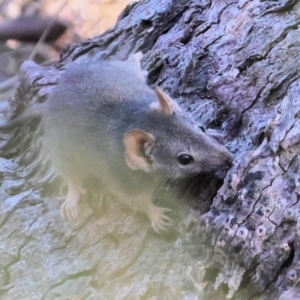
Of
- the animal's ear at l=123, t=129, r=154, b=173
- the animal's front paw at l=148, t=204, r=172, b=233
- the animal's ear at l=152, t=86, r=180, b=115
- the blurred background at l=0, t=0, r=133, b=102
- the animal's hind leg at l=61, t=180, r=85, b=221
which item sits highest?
the blurred background at l=0, t=0, r=133, b=102

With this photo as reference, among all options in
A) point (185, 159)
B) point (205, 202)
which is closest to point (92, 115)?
point (185, 159)

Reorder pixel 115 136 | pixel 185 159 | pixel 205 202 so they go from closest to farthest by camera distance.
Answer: pixel 205 202, pixel 185 159, pixel 115 136

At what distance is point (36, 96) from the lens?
242cm

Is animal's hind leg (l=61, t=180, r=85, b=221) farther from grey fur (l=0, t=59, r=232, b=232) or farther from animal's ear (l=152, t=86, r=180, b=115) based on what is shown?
animal's ear (l=152, t=86, r=180, b=115)

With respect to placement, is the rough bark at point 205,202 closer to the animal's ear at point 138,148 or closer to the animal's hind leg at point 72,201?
the animal's hind leg at point 72,201

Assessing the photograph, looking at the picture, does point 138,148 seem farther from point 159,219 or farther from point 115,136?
point 159,219

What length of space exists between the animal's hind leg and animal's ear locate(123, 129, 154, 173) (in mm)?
240

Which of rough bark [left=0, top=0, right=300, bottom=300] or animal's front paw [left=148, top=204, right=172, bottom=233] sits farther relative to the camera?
animal's front paw [left=148, top=204, right=172, bottom=233]

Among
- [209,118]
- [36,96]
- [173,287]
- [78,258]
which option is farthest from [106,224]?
[36,96]

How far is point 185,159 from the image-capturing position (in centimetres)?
174

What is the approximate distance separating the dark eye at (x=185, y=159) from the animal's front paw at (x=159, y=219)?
0.16 meters

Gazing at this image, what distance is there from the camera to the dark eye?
5.68ft

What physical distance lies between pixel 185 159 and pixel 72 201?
0.43m

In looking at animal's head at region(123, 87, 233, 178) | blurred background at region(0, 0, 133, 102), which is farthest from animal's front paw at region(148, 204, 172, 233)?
blurred background at region(0, 0, 133, 102)
